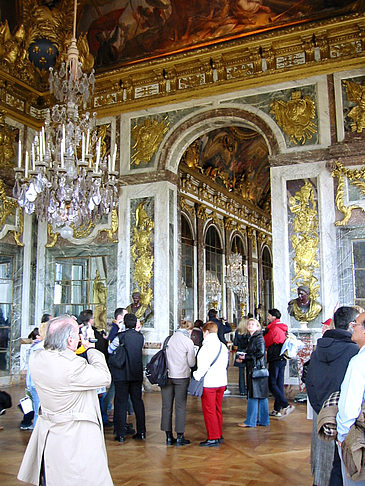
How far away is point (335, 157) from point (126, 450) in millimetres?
6357

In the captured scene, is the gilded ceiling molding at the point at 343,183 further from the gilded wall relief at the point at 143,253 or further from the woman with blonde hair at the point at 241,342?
the gilded wall relief at the point at 143,253

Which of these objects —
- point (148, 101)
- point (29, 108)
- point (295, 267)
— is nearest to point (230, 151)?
point (148, 101)

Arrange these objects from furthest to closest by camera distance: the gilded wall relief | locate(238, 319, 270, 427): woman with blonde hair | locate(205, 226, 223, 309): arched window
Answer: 1. locate(205, 226, 223, 309): arched window
2. the gilded wall relief
3. locate(238, 319, 270, 427): woman with blonde hair

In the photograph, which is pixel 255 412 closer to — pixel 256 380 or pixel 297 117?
pixel 256 380

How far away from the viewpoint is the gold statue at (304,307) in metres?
8.97

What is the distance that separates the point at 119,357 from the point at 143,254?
5.05m

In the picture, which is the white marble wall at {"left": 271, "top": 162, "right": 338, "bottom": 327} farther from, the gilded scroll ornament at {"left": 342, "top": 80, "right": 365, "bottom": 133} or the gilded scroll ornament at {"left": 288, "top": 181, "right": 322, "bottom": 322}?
the gilded scroll ornament at {"left": 342, "top": 80, "right": 365, "bottom": 133}

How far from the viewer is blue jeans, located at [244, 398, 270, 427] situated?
257 inches

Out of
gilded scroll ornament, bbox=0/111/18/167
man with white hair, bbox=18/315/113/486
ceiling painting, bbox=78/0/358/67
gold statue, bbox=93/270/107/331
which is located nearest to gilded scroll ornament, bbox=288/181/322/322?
ceiling painting, bbox=78/0/358/67

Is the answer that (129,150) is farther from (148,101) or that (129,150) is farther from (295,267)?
(295,267)

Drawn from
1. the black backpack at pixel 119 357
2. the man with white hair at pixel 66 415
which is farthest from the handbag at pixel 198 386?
the man with white hair at pixel 66 415

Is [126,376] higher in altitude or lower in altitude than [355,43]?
lower

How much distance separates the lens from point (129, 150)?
11242 millimetres

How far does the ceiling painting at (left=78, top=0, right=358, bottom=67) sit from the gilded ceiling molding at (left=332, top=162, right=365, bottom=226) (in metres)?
3.11
